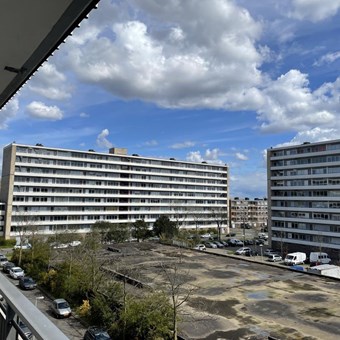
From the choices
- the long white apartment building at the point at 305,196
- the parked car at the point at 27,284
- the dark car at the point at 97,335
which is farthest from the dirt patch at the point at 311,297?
the long white apartment building at the point at 305,196

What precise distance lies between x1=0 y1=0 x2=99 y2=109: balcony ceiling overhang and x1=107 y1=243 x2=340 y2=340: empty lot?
10.2 m

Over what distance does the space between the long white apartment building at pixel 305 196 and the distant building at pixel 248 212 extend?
98.1 feet

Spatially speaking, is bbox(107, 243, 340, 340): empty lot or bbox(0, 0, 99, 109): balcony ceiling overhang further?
bbox(107, 243, 340, 340): empty lot

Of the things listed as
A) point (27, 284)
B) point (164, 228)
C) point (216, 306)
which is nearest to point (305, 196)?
point (164, 228)

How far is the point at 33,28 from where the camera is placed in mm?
1957

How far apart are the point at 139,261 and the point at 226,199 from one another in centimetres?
3215

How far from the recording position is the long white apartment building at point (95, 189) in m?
33.8

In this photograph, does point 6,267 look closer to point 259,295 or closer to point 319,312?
point 259,295

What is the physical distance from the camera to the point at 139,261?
23688 mm

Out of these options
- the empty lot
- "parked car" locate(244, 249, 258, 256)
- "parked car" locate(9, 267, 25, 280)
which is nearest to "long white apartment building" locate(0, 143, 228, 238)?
"parked car" locate(9, 267, 25, 280)

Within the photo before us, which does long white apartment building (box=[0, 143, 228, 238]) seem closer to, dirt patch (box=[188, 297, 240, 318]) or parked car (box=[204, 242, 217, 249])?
parked car (box=[204, 242, 217, 249])

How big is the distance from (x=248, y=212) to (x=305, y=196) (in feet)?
121

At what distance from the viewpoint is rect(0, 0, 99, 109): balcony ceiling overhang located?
168 cm

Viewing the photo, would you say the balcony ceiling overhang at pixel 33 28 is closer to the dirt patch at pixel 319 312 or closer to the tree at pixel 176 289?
the tree at pixel 176 289
